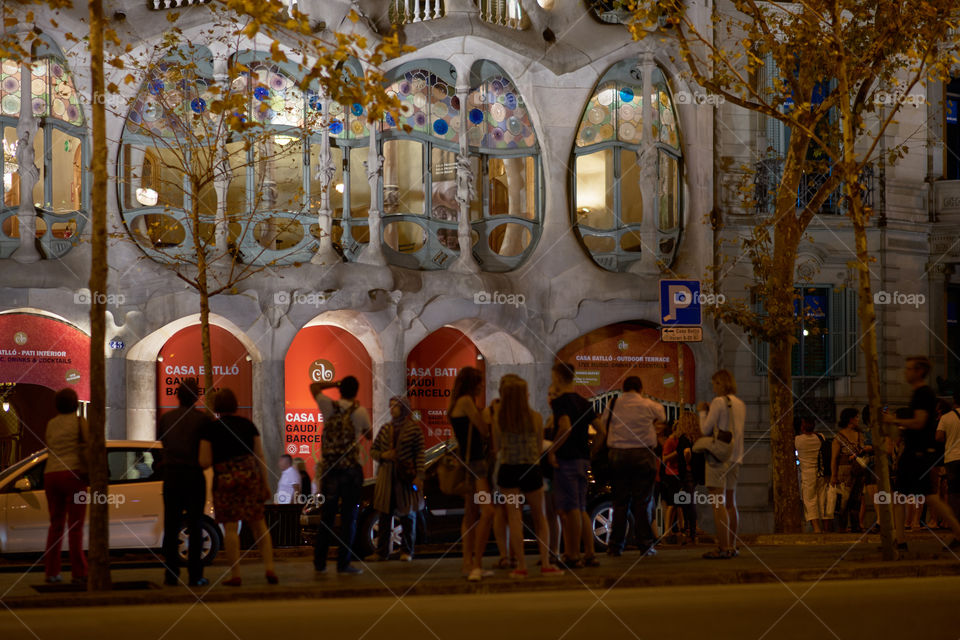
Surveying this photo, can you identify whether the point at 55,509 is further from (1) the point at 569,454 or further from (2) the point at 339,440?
(1) the point at 569,454

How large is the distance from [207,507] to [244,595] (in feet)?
16.7

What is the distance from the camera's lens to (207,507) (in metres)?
16.7

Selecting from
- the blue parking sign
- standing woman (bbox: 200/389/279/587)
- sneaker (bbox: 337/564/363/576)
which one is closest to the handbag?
sneaker (bbox: 337/564/363/576)

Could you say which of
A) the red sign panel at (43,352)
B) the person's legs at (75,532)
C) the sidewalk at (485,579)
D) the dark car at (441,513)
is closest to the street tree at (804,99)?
the sidewalk at (485,579)

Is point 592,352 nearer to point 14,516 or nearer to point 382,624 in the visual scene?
point 14,516

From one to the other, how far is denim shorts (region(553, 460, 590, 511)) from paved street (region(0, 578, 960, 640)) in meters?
1.29

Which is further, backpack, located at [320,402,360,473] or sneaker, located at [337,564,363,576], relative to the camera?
sneaker, located at [337,564,363,576]

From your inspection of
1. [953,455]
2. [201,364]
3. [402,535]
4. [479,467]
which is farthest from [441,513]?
[201,364]

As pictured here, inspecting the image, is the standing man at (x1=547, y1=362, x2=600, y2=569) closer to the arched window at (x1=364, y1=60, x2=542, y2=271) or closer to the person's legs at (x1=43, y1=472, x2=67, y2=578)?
the person's legs at (x1=43, y1=472, x2=67, y2=578)

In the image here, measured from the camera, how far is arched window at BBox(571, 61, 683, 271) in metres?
25.8

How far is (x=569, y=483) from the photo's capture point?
43.4ft

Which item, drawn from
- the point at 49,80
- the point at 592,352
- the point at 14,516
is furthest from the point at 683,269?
the point at 14,516

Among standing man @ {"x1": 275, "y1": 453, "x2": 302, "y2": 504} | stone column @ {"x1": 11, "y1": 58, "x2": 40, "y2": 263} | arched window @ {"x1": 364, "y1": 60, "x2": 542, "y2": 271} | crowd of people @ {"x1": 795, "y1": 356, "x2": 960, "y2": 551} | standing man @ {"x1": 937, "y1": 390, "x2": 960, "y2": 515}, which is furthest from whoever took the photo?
arched window @ {"x1": 364, "y1": 60, "x2": 542, "y2": 271}

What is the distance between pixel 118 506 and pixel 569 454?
5738 mm
